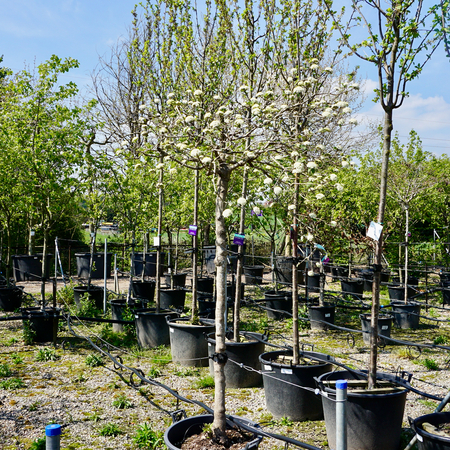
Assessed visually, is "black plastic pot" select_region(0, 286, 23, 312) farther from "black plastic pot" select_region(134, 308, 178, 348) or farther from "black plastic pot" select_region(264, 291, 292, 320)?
"black plastic pot" select_region(264, 291, 292, 320)

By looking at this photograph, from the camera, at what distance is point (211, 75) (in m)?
6.97

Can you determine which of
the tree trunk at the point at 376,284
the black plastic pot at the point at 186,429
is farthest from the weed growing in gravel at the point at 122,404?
the tree trunk at the point at 376,284

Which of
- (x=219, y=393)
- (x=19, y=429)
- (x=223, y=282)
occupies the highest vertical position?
(x=223, y=282)

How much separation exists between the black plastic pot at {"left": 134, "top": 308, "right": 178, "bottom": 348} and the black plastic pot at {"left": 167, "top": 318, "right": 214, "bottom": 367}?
674 millimetres

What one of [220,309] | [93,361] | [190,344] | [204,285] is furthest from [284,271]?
[220,309]

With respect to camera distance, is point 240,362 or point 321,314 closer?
point 240,362

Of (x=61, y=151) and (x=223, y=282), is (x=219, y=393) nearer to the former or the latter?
(x=223, y=282)

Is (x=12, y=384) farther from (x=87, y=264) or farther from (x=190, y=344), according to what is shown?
(x=87, y=264)

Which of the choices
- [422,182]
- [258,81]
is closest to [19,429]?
[258,81]

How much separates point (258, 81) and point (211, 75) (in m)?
0.72

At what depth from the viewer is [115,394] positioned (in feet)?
17.4

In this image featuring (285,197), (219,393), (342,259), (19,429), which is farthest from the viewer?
(342,259)

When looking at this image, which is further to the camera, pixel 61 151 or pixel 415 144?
pixel 415 144

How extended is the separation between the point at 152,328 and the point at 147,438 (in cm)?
319
